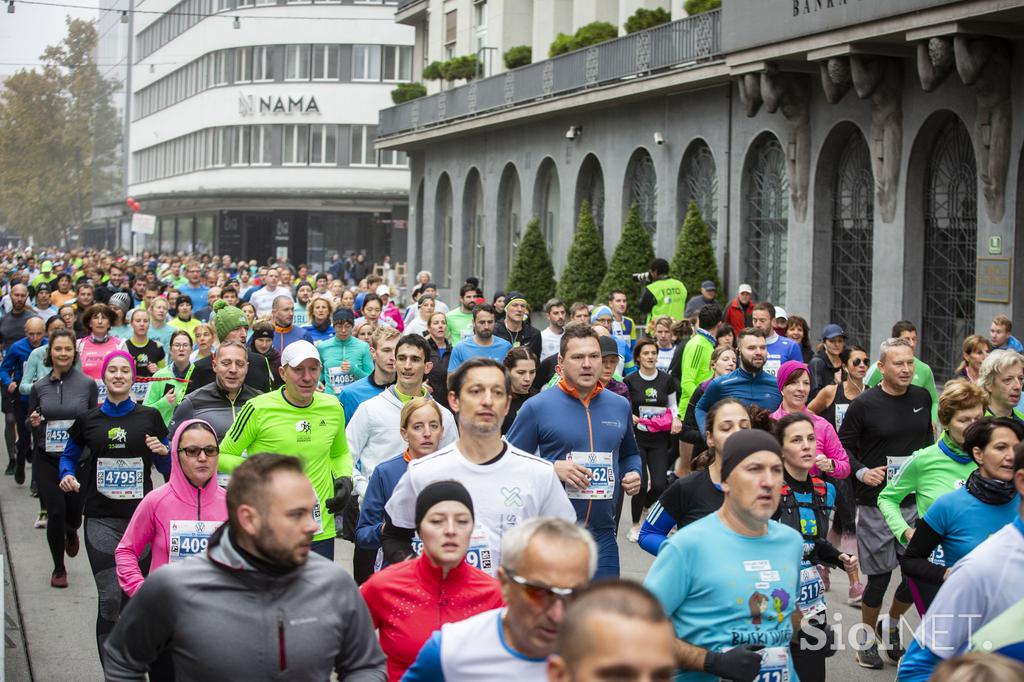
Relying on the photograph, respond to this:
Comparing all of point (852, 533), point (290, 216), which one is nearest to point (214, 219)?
point (290, 216)

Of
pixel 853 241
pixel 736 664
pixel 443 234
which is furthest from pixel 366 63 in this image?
pixel 736 664

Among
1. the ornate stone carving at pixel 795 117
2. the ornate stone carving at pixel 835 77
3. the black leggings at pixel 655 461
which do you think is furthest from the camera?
the ornate stone carving at pixel 795 117

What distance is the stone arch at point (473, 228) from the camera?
4200 centimetres

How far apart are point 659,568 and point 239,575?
60.9 inches

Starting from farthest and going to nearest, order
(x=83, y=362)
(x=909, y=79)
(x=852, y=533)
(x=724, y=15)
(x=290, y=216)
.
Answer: (x=290, y=216) < (x=724, y=15) < (x=909, y=79) < (x=83, y=362) < (x=852, y=533)

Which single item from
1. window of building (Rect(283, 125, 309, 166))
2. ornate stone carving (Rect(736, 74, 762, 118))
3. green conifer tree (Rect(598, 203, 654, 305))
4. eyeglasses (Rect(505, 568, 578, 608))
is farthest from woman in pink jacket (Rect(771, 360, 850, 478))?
window of building (Rect(283, 125, 309, 166))

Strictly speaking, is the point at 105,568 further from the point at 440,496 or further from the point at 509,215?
the point at 509,215

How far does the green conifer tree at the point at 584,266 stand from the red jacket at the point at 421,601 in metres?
25.8

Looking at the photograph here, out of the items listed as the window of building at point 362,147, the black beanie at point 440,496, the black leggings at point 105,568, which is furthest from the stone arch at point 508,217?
the black beanie at point 440,496

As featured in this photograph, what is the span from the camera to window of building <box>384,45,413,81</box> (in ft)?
220

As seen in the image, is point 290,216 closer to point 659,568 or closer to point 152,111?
point 152,111

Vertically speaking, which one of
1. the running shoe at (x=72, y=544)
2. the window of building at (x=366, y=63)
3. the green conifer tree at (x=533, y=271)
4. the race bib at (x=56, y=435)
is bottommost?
the running shoe at (x=72, y=544)

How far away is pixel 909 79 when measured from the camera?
Answer: 21234 mm

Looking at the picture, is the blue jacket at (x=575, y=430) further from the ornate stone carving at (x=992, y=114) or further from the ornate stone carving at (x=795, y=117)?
the ornate stone carving at (x=795, y=117)
